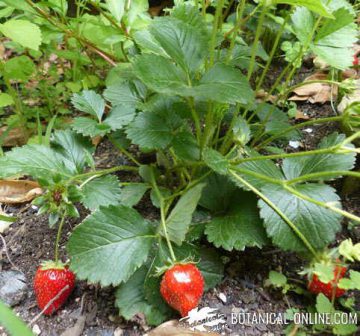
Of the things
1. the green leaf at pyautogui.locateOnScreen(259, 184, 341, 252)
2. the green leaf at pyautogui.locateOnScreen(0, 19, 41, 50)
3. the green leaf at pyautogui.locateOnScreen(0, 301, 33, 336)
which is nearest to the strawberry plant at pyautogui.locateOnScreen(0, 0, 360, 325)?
the green leaf at pyautogui.locateOnScreen(259, 184, 341, 252)

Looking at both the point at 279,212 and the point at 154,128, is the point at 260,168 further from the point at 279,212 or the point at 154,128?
the point at 154,128

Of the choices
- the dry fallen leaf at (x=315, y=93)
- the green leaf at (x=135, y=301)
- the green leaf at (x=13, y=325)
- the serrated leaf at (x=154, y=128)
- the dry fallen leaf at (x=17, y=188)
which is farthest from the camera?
the dry fallen leaf at (x=315, y=93)

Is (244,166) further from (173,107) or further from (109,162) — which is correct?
(109,162)

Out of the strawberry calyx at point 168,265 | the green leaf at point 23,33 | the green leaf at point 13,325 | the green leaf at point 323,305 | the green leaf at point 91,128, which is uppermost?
the green leaf at point 23,33

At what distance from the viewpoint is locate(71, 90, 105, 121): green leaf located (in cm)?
122

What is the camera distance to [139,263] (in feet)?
3.05

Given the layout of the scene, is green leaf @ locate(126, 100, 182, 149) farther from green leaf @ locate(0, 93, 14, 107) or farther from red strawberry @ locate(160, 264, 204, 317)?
green leaf @ locate(0, 93, 14, 107)

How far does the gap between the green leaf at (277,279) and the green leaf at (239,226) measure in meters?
0.10

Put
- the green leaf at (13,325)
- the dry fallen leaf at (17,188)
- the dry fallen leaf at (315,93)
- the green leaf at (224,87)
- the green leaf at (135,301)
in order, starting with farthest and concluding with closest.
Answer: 1. the dry fallen leaf at (315,93)
2. the dry fallen leaf at (17,188)
3. the green leaf at (135,301)
4. the green leaf at (224,87)
5. the green leaf at (13,325)

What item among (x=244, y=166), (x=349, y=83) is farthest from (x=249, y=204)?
(x=349, y=83)

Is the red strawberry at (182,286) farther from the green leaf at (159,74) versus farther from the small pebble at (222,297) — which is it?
the green leaf at (159,74)

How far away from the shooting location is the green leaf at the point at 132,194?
1142mm

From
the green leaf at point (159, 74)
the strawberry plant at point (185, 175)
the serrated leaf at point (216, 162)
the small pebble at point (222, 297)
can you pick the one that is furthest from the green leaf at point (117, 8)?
the small pebble at point (222, 297)

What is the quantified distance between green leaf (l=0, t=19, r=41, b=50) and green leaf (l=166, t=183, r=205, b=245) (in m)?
0.57
